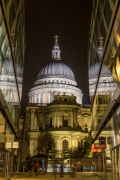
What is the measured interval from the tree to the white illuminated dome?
22709mm

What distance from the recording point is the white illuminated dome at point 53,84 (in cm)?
11619

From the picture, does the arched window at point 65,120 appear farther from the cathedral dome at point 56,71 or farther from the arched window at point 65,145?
the cathedral dome at point 56,71

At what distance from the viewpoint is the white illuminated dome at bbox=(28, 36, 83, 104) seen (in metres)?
116

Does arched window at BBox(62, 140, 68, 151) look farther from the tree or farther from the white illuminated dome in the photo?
the white illuminated dome

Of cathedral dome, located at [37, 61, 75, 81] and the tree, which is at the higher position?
cathedral dome, located at [37, 61, 75, 81]

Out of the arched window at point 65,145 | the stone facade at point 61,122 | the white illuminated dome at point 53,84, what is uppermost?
the white illuminated dome at point 53,84

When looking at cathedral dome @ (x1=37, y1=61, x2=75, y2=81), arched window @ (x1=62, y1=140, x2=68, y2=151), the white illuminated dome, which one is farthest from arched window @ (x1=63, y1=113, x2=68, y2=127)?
cathedral dome @ (x1=37, y1=61, x2=75, y2=81)

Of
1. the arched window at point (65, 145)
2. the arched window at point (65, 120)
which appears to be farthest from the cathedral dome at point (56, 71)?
the arched window at point (65, 145)

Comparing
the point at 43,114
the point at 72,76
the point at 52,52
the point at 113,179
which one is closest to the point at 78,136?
the point at 43,114

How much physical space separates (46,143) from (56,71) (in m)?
45.7

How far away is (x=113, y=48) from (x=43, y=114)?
84613 millimetres

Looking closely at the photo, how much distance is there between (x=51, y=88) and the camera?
117 m

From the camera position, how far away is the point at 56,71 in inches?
5034

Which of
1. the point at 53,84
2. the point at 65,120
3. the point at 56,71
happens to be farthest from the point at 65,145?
the point at 56,71
